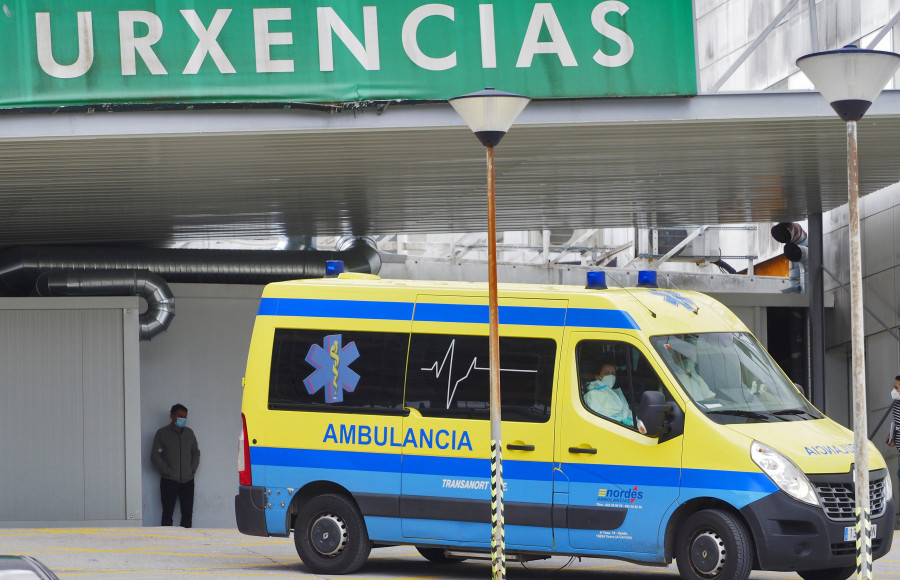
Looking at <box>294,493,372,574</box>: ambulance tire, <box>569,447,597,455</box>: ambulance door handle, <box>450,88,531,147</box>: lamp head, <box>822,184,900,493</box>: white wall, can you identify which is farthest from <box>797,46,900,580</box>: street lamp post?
<box>822,184,900,493</box>: white wall

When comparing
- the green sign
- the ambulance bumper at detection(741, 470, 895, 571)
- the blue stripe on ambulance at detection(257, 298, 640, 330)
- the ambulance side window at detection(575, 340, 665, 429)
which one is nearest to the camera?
the ambulance bumper at detection(741, 470, 895, 571)

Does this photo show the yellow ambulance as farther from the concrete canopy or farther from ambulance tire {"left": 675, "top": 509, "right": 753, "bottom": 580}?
the concrete canopy

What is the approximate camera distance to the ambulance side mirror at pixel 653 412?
11391mm

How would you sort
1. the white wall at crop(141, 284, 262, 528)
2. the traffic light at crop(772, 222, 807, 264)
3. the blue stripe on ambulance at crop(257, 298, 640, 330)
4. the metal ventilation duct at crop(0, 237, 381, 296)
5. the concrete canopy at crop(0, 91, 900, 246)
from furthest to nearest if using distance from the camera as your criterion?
the traffic light at crop(772, 222, 807, 264), the metal ventilation duct at crop(0, 237, 381, 296), the white wall at crop(141, 284, 262, 528), the concrete canopy at crop(0, 91, 900, 246), the blue stripe on ambulance at crop(257, 298, 640, 330)

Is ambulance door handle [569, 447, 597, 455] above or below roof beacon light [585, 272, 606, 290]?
below

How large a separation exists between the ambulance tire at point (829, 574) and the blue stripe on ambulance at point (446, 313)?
8.25 ft

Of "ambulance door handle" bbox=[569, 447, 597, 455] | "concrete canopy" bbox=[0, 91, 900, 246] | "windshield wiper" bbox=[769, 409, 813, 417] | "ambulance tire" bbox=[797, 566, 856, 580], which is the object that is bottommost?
"ambulance tire" bbox=[797, 566, 856, 580]

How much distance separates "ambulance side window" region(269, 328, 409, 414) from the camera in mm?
12891

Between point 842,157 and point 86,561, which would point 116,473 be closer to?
point 86,561

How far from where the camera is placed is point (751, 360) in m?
12.4

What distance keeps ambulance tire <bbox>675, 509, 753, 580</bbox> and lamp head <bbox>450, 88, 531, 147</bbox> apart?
3.45 m

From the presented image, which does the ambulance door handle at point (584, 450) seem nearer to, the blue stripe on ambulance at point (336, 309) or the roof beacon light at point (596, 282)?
the roof beacon light at point (596, 282)

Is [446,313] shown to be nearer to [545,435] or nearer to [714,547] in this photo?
[545,435]

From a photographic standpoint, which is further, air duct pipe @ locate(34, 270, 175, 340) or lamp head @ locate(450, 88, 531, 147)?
air duct pipe @ locate(34, 270, 175, 340)
